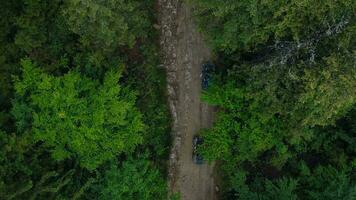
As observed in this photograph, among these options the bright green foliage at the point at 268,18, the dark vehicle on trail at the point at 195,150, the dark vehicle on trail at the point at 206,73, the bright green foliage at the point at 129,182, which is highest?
the bright green foliage at the point at 268,18

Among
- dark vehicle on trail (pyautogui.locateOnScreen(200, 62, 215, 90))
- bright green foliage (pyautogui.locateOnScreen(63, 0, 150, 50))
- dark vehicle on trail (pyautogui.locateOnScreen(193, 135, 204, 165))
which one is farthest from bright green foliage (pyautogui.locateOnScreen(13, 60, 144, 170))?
dark vehicle on trail (pyautogui.locateOnScreen(193, 135, 204, 165))

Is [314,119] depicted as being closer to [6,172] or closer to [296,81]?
[296,81]

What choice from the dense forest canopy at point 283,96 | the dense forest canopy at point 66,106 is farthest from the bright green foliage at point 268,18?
the dense forest canopy at point 66,106

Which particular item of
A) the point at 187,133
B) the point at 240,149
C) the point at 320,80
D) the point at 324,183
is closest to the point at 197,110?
the point at 187,133

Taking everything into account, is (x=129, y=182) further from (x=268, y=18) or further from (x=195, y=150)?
(x=268, y=18)

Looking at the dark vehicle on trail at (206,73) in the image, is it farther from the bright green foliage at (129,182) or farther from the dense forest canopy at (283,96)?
the bright green foliage at (129,182)

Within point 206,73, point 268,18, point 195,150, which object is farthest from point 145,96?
point 268,18
